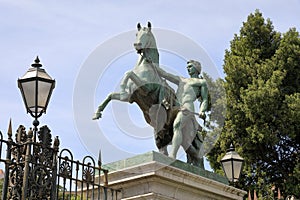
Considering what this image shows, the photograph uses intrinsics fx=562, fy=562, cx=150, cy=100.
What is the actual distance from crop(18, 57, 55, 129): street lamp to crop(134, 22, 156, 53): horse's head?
285 centimetres

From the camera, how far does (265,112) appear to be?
2355cm

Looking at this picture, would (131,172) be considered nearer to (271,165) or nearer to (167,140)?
(167,140)

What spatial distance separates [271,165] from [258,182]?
144 centimetres

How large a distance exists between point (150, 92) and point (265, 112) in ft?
47.7

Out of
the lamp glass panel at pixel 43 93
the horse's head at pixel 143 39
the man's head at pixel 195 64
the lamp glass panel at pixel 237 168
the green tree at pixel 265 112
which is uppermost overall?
the green tree at pixel 265 112

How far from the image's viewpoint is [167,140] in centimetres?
1019

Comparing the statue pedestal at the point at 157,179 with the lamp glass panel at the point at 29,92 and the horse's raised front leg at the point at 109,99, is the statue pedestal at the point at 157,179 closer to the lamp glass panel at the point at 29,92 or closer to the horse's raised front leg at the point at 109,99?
the horse's raised front leg at the point at 109,99

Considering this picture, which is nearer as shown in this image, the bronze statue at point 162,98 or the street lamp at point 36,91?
the street lamp at point 36,91

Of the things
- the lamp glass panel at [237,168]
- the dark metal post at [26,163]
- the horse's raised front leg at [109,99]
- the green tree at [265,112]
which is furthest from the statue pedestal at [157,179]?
the green tree at [265,112]

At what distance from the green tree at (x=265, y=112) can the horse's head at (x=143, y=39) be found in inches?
548

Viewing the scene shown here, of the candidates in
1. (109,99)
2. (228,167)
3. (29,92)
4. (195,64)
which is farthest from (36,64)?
(228,167)

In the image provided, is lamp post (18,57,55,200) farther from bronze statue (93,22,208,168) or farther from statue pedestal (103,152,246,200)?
bronze statue (93,22,208,168)

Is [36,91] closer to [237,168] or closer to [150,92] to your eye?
[150,92]

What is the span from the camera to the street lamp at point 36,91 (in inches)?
292
